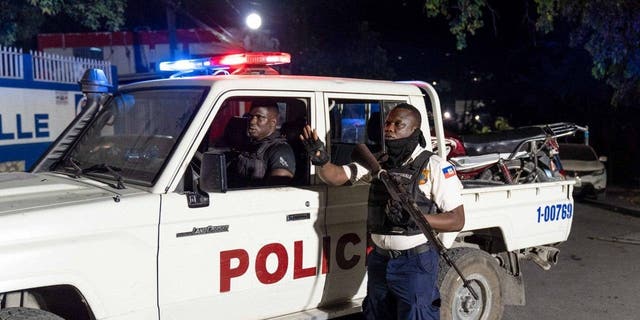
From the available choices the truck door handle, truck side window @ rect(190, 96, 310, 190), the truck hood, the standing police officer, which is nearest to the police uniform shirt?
the standing police officer

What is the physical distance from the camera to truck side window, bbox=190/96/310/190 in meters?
3.70

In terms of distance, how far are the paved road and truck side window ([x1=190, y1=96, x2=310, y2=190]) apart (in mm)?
1899

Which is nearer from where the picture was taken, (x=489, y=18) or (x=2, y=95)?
(x=2, y=95)

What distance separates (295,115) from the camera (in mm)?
3971

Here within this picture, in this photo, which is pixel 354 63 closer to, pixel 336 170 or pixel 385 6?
pixel 385 6

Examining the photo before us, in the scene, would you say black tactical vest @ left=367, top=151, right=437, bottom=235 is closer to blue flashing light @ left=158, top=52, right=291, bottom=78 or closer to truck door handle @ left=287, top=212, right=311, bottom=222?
truck door handle @ left=287, top=212, right=311, bottom=222

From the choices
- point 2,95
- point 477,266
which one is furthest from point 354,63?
point 477,266

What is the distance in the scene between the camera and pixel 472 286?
421 centimetres

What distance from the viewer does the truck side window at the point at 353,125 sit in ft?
13.4

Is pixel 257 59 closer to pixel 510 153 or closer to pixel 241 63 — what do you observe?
pixel 241 63

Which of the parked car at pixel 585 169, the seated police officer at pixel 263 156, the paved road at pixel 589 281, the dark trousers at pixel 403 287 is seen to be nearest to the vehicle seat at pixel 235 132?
the seated police officer at pixel 263 156

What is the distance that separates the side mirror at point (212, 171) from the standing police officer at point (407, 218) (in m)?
0.49

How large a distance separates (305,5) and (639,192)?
9916 mm

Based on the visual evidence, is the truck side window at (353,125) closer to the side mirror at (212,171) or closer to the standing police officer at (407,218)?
the standing police officer at (407,218)
